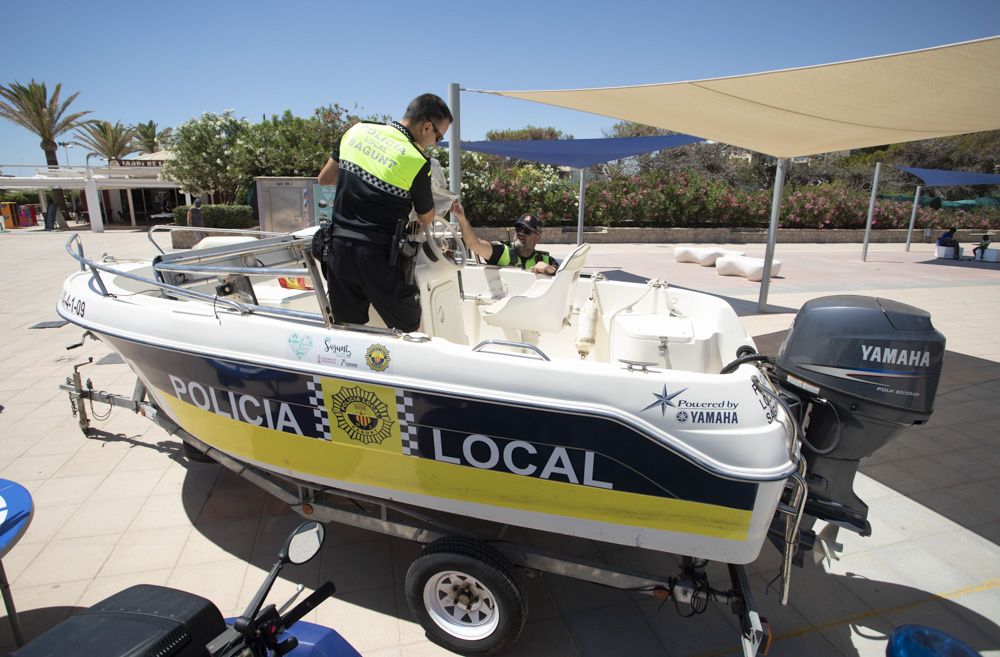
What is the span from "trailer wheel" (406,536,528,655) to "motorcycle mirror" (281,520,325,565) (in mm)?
795

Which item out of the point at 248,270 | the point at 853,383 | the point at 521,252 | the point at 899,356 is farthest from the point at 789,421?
the point at 521,252

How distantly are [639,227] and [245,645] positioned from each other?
18212 millimetres

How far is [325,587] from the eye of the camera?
1.31m

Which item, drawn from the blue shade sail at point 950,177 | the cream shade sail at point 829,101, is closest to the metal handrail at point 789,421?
the cream shade sail at point 829,101

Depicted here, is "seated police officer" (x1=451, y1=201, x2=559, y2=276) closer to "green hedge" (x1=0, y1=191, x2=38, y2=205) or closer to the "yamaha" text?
the "yamaha" text

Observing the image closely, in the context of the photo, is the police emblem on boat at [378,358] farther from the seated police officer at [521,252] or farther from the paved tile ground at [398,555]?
the seated police officer at [521,252]

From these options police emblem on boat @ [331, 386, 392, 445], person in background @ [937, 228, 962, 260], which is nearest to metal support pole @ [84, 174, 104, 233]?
police emblem on boat @ [331, 386, 392, 445]

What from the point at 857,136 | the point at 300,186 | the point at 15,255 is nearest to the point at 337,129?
the point at 300,186

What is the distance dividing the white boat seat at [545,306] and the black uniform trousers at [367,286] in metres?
0.89

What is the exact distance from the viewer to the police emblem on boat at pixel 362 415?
211cm

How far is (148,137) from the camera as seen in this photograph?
1372 inches

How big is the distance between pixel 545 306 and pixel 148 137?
4062 centimetres

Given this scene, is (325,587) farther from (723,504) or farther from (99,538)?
(99,538)

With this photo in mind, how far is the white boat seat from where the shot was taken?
3.25 meters
